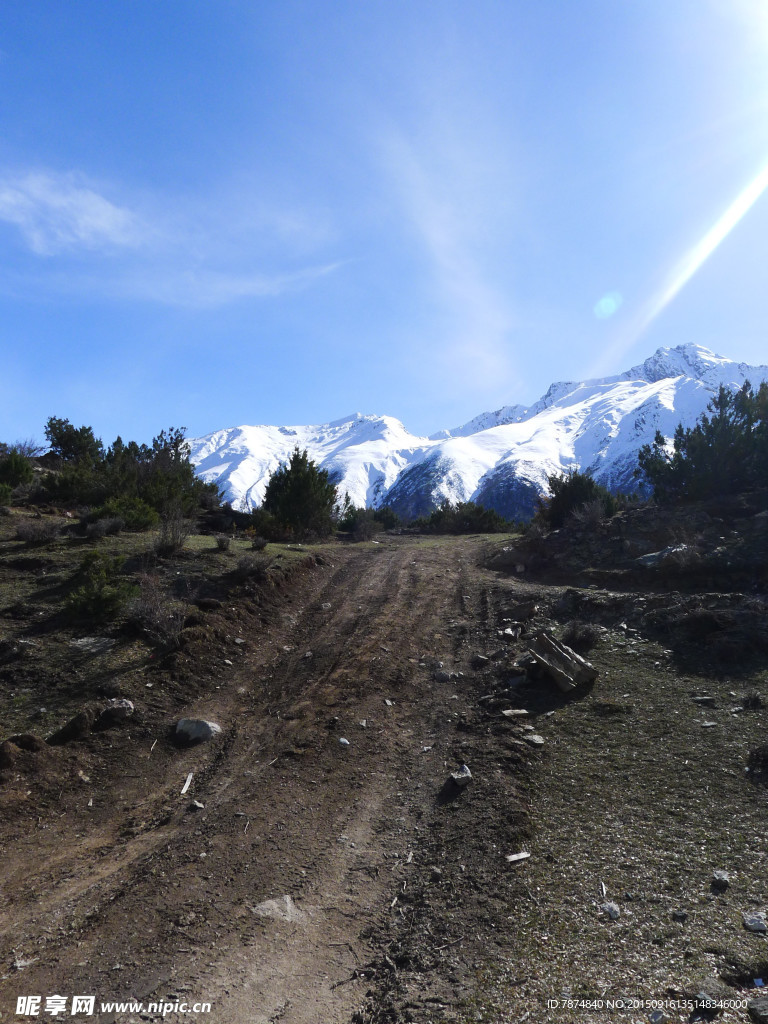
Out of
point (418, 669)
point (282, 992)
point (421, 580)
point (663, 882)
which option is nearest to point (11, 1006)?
point (282, 992)

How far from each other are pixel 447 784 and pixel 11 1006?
4.36 metres

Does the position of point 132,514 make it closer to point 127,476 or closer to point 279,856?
point 127,476

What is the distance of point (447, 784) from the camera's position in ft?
21.4

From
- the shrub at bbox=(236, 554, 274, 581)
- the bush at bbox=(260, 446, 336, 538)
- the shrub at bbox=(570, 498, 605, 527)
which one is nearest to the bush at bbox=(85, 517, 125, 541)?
the shrub at bbox=(236, 554, 274, 581)

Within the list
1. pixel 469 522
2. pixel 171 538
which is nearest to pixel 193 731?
pixel 171 538

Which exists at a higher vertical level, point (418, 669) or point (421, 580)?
point (421, 580)

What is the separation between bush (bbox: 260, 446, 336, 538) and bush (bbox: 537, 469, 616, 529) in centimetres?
1065

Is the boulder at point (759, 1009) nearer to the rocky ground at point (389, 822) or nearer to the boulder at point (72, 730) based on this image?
the rocky ground at point (389, 822)

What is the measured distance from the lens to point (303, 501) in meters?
26.3

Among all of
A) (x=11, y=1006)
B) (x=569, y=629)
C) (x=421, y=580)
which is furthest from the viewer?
(x=421, y=580)

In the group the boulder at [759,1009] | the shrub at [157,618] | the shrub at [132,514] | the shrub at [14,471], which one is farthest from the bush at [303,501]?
the boulder at [759,1009]

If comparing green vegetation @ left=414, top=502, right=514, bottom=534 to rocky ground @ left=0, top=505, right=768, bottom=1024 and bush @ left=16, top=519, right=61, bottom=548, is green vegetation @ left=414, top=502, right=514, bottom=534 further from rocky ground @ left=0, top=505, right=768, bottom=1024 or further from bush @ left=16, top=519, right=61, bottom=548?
bush @ left=16, top=519, right=61, bottom=548

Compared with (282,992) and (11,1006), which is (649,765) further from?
(11,1006)

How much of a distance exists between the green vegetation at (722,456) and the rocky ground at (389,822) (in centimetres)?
1220
